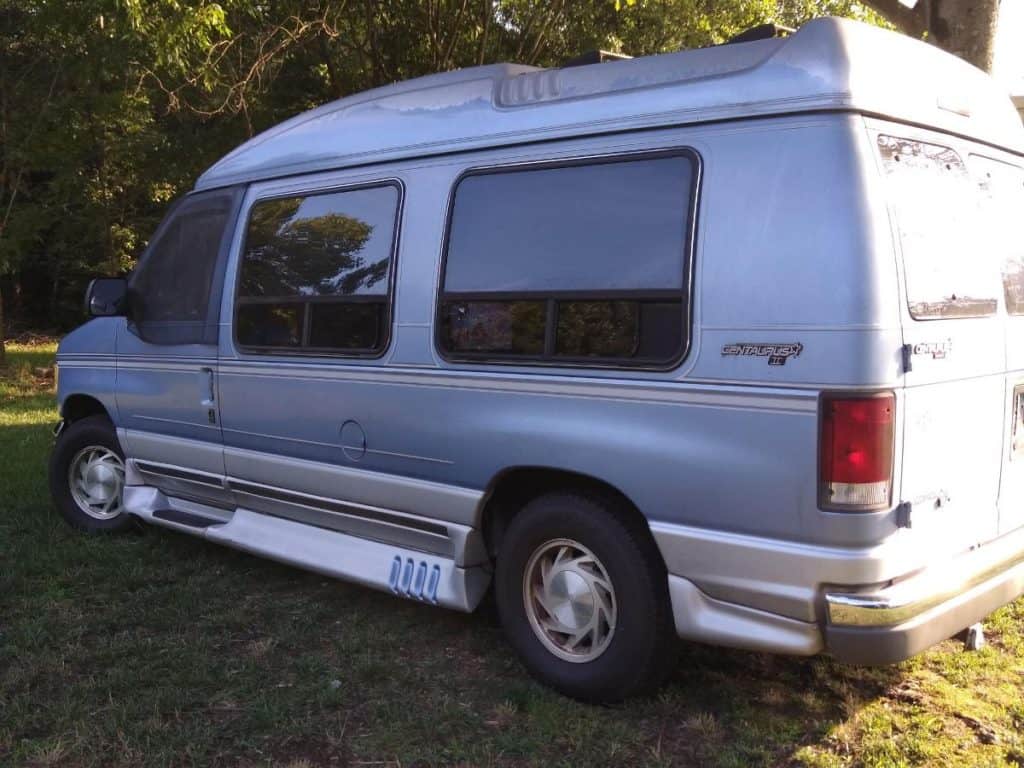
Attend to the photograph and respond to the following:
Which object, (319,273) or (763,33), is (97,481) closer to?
(319,273)

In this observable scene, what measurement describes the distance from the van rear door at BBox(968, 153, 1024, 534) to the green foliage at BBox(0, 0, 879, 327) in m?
5.80

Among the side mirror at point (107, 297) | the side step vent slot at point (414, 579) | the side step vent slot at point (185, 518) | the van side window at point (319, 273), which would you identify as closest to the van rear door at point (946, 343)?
the side step vent slot at point (414, 579)

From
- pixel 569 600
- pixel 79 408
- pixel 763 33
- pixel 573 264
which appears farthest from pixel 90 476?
pixel 763 33

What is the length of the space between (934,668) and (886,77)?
236cm

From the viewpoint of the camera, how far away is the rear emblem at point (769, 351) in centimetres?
299

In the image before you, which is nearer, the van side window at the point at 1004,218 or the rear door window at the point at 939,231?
the rear door window at the point at 939,231

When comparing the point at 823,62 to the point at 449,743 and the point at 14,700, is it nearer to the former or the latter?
the point at 449,743

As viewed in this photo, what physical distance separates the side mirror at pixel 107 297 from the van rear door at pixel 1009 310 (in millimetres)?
4387

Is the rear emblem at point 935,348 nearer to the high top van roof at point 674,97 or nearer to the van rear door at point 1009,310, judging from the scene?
the van rear door at point 1009,310

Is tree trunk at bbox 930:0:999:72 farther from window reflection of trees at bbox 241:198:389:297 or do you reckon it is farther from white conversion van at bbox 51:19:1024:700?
window reflection of trees at bbox 241:198:389:297

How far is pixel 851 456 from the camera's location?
2900mm

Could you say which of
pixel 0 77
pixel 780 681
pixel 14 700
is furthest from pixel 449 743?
pixel 0 77

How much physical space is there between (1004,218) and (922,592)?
154cm

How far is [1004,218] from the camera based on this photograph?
3.68 metres
